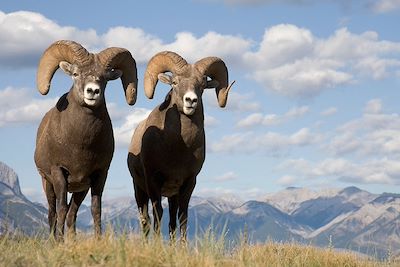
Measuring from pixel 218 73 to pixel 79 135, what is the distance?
16.4 feet

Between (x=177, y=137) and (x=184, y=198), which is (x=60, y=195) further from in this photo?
(x=184, y=198)

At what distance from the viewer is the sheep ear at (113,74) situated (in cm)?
1465

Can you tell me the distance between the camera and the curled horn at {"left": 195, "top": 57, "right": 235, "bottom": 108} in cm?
1730

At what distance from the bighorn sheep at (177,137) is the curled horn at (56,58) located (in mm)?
2596

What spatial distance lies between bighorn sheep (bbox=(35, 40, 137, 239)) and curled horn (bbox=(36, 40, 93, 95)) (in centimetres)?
2

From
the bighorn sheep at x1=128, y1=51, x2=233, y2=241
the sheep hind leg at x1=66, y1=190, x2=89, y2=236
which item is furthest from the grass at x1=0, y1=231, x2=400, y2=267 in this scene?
the bighorn sheep at x1=128, y1=51, x2=233, y2=241

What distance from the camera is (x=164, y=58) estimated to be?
17438mm

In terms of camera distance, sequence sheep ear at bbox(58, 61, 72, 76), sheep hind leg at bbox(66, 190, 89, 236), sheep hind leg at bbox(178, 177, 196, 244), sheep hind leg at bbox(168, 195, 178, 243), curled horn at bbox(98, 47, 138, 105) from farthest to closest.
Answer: sheep hind leg at bbox(168, 195, 178, 243), sheep hind leg at bbox(178, 177, 196, 244), sheep hind leg at bbox(66, 190, 89, 236), sheep ear at bbox(58, 61, 72, 76), curled horn at bbox(98, 47, 138, 105)

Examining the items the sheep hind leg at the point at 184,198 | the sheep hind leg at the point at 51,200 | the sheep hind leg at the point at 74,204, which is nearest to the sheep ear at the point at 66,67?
the sheep hind leg at the point at 51,200

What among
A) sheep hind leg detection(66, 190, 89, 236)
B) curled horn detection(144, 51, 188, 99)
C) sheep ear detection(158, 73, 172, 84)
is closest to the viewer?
sheep hind leg detection(66, 190, 89, 236)

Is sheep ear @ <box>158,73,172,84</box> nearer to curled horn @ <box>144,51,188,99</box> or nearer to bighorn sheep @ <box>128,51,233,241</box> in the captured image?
bighorn sheep @ <box>128,51,233,241</box>

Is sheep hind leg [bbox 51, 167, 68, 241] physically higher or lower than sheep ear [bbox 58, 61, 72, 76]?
lower

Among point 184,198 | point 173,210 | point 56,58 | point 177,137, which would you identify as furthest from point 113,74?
point 173,210

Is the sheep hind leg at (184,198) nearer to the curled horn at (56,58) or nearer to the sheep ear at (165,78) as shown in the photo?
the sheep ear at (165,78)
